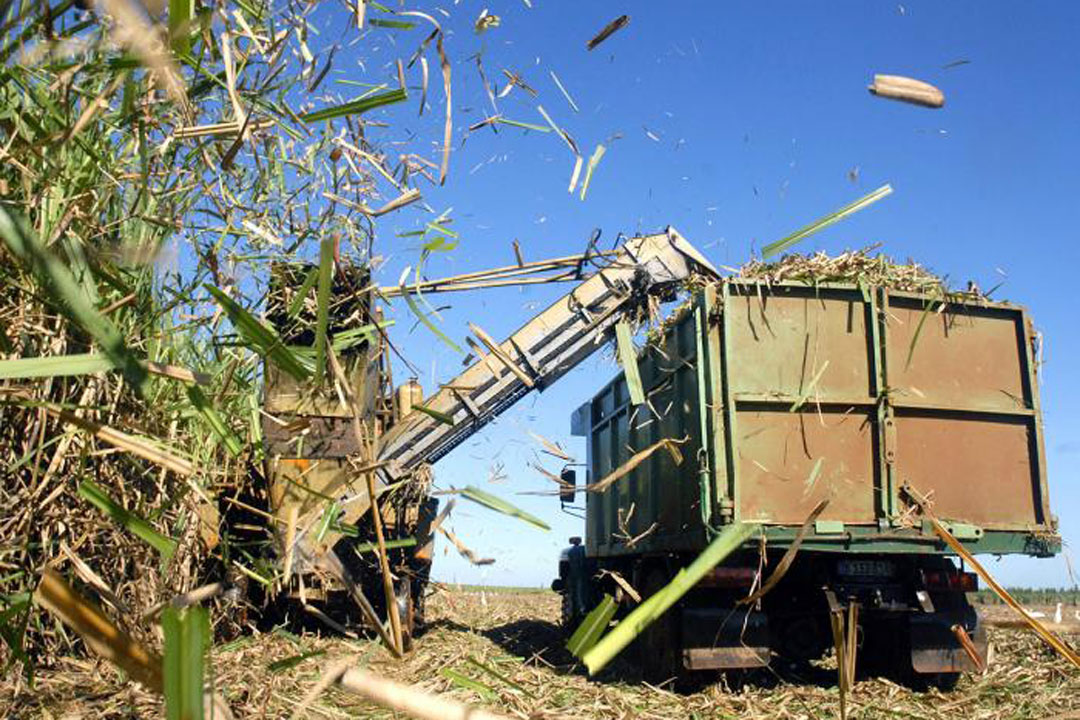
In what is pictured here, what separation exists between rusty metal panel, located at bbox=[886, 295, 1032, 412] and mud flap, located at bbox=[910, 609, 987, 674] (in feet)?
5.41

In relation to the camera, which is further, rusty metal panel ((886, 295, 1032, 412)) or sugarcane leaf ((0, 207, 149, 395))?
rusty metal panel ((886, 295, 1032, 412))

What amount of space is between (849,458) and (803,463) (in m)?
0.36

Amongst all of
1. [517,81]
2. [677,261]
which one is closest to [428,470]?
[677,261]

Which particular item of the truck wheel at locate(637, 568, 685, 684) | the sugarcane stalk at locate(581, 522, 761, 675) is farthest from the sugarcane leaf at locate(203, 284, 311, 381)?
the truck wheel at locate(637, 568, 685, 684)

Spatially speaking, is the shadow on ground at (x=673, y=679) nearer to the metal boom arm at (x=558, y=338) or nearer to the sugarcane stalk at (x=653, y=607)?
the metal boom arm at (x=558, y=338)

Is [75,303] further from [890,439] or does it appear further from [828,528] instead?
[890,439]

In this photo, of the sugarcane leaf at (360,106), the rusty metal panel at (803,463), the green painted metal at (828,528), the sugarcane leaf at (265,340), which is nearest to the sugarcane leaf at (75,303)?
the sugarcane leaf at (265,340)

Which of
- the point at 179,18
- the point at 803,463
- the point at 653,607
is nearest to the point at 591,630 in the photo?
the point at 653,607

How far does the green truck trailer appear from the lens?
710 centimetres

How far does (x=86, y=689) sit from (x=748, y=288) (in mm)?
5157

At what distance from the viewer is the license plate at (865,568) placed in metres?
7.27

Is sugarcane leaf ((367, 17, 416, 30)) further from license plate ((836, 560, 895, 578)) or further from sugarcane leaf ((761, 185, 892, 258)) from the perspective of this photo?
license plate ((836, 560, 895, 578))

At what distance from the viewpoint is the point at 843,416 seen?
23.9 ft

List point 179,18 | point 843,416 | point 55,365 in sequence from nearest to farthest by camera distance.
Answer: point 55,365 → point 179,18 → point 843,416
